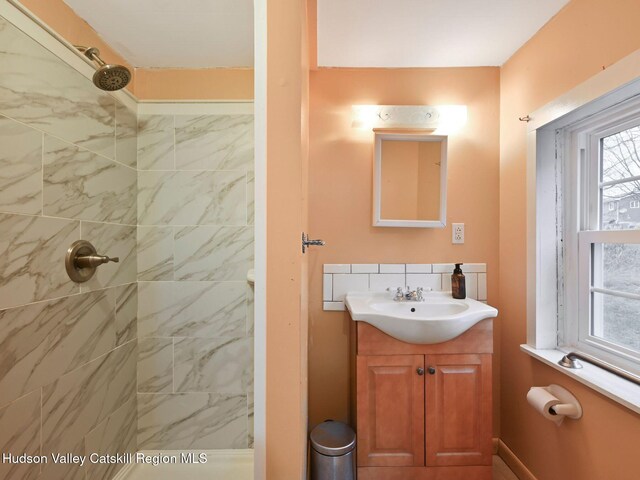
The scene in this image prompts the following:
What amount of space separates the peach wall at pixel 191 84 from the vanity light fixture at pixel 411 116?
66 centimetres

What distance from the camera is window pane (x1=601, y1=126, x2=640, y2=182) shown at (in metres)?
1.03

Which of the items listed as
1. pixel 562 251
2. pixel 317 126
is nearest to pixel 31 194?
pixel 317 126

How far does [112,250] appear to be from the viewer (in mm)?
1222

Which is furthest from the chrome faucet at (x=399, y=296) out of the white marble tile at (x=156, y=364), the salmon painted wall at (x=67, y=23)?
the salmon painted wall at (x=67, y=23)

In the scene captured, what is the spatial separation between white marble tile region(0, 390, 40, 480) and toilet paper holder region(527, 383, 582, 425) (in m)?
1.89

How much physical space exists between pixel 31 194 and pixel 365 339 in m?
1.35

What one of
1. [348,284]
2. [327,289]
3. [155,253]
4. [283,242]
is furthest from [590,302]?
[155,253]

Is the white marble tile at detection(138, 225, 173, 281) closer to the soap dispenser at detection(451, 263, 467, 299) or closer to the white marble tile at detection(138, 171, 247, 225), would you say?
the white marble tile at detection(138, 171, 247, 225)

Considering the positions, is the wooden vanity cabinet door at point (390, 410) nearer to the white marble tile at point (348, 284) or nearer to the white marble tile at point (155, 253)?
the white marble tile at point (348, 284)

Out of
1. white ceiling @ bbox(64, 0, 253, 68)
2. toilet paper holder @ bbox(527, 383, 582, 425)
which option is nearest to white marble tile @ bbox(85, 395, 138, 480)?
white ceiling @ bbox(64, 0, 253, 68)

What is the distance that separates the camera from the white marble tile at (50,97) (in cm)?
82

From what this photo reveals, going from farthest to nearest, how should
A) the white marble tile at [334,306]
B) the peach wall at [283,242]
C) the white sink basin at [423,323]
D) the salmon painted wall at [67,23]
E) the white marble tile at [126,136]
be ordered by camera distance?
the white marble tile at [334,306], the white marble tile at [126,136], the white sink basin at [423,323], the salmon painted wall at [67,23], the peach wall at [283,242]

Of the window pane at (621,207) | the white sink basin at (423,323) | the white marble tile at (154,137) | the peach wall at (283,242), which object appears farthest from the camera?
the white marble tile at (154,137)

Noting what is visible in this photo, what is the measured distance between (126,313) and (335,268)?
3.56 feet
